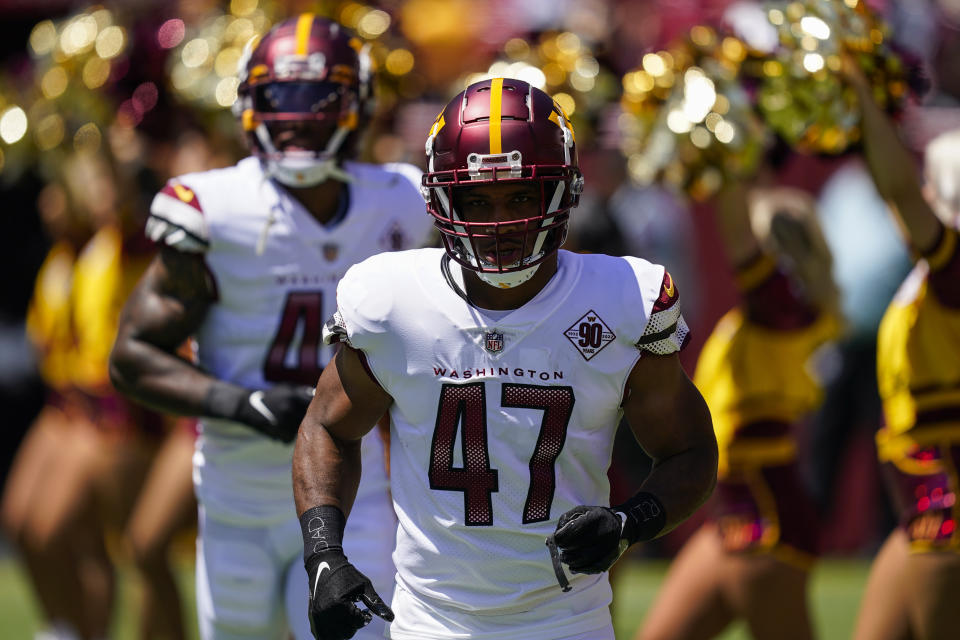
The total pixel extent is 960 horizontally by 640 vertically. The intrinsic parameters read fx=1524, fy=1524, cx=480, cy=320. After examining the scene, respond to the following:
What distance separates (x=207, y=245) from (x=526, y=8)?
210 inches

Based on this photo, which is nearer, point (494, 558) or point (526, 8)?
point (494, 558)

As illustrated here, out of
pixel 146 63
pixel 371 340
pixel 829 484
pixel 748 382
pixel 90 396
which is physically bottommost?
pixel 829 484

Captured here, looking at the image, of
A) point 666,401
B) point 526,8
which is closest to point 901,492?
point 666,401

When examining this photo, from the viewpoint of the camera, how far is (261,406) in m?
4.16

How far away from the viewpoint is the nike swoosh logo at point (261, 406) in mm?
4129

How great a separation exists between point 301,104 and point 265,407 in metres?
0.95

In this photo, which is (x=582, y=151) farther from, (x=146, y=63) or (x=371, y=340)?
(x=371, y=340)

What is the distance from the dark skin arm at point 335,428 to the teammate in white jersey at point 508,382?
0.01 metres

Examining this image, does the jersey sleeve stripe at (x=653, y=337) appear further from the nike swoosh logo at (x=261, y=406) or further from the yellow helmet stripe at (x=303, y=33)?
the yellow helmet stripe at (x=303, y=33)

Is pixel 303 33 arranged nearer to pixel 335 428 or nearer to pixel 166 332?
pixel 166 332

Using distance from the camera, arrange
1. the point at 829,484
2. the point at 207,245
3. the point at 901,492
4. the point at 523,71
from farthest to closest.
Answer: the point at 829,484 < the point at 523,71 < the point at 901,492 < the point at 207,245

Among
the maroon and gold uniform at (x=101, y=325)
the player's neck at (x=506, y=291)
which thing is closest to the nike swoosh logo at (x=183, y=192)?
the player's neck at (x=506, y=291)

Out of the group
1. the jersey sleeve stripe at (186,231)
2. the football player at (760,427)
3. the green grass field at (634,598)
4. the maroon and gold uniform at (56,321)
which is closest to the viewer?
the jersey sleeve stripe at (186,231)

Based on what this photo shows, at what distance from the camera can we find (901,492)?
4637 mm
